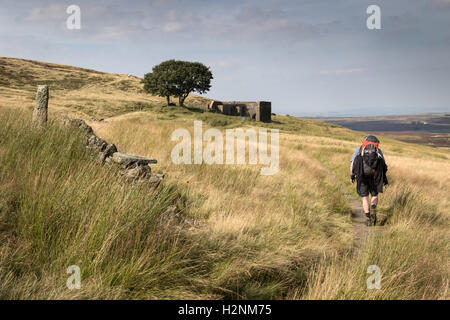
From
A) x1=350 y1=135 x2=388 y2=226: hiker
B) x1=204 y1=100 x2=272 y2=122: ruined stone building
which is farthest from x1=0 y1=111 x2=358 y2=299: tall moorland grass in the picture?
x1=204 y1=100 x2=272 y2=122: ruined stone building

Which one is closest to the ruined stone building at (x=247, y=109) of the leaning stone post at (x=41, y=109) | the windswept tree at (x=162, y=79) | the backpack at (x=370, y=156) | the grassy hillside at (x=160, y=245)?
the windswept tree at (x=162, y=79)

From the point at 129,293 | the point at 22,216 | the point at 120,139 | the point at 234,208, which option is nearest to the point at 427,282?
the point at 234,208

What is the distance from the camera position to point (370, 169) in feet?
21.3

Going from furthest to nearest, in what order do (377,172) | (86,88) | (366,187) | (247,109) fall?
(86,88), (247,109), (366,187), (377,172)

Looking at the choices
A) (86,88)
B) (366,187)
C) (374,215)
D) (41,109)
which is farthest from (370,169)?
(86,88)

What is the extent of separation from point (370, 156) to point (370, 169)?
0.96 feet

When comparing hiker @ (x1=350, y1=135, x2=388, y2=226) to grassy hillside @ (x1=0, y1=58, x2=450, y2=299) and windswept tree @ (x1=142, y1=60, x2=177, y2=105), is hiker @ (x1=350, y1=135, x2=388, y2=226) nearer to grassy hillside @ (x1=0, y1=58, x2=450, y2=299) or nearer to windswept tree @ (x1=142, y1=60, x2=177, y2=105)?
grassy hillside @ (x1=0, y1=58, x2=450, y2=299)

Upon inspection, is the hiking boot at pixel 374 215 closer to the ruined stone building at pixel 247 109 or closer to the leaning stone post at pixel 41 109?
the leaning stone post at pixel 41 109

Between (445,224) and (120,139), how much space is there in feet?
29.5

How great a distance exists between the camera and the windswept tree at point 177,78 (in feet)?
172

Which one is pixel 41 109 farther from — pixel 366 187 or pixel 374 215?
pixel 374 215

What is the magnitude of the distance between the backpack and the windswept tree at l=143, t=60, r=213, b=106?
48666 mm

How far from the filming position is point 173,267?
3.10m

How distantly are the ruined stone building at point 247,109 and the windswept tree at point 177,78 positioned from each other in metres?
3.89
